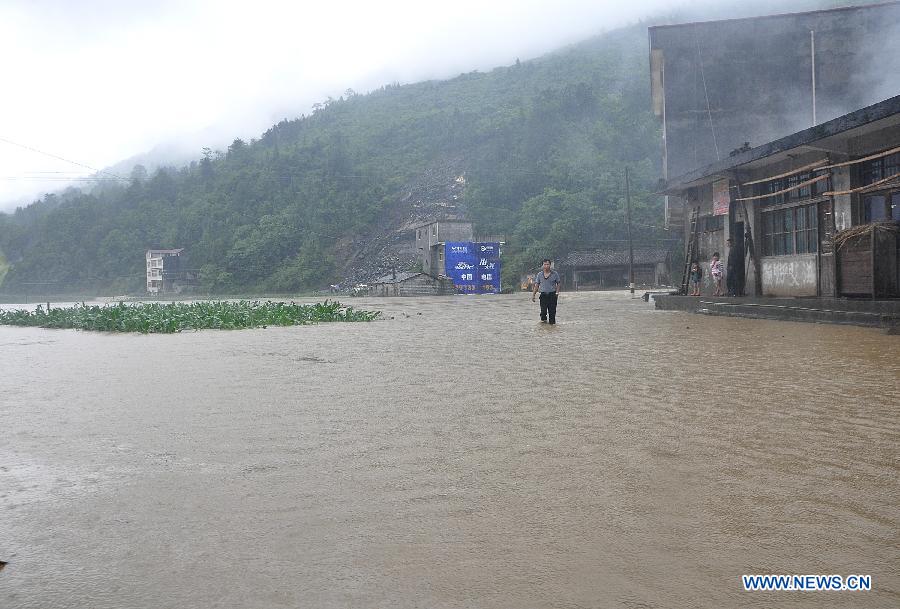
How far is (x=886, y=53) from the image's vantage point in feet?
81.7

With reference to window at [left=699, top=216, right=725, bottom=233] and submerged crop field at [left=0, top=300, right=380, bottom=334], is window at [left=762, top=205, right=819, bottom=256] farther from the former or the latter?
submerged crop field at [left=0, top=300, right=380, bottom=334]

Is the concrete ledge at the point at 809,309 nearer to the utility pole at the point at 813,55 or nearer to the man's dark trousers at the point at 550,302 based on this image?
the man's dark trousers at the point at 550,302

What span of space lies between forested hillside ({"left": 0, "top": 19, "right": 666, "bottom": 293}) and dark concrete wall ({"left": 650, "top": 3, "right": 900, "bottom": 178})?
3646cm

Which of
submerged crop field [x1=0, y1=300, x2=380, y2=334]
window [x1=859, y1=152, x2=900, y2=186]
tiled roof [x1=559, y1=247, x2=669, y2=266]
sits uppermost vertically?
tiled roof [x1=559, y1=247, x2=669, y2=266]

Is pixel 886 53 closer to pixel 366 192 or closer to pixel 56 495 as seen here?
pixel 56 495

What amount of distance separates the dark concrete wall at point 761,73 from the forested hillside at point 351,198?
36.5 m

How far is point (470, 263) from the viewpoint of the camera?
58.2 metres

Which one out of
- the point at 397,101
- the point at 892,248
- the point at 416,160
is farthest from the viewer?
the point at 397,101

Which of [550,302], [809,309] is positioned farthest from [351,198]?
[809,309]

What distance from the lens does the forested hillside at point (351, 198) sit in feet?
232

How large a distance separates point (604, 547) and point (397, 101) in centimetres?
14977

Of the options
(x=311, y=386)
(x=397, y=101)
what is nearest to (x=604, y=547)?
(x=311, y=386)

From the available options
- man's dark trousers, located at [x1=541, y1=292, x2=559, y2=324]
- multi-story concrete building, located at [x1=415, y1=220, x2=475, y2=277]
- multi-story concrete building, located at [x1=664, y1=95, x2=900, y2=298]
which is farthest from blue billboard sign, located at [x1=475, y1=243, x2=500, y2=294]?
man's dark trousers, located at [x1=541, y1=292, x2=559, y2=324]

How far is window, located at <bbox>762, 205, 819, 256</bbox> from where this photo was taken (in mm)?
16078
